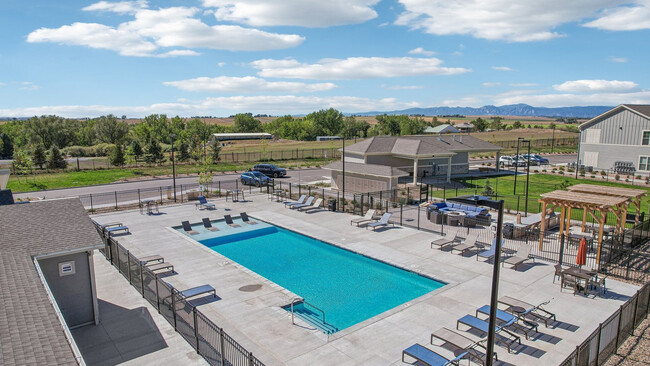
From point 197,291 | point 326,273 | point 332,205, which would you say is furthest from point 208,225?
point 197,291

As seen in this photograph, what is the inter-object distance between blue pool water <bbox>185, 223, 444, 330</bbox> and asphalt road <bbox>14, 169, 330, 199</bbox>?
68.7 ft

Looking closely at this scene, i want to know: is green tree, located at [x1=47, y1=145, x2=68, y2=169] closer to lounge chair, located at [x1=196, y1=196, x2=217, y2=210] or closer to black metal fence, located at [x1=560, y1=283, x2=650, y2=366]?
lounge chair, located at [x1=196, y1=196, x2=217, y2=210]

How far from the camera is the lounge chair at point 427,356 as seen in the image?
1004 cm

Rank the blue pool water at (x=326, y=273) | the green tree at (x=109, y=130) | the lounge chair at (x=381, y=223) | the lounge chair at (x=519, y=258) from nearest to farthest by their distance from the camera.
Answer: the blue pool water at (x=326, y=273) → the lounge chair at (x=519, y=258) → the lounge chair at (x=381, y=223) → the green tree at (x=109, y=130)

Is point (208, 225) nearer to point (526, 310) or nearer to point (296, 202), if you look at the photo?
point (296, 202)

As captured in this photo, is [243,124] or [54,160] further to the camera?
[243,124]

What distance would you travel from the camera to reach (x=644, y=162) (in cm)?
4434

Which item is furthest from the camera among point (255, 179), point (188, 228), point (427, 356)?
point (255, 179)

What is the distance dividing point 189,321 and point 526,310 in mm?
10530

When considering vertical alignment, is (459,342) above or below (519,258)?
below

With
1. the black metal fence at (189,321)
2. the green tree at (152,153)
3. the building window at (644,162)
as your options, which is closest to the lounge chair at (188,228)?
the black metal fence at (189,321)

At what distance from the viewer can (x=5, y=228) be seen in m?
12.4

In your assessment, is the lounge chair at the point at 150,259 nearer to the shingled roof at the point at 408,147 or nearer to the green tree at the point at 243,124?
the shingled roof at the point at 408,147

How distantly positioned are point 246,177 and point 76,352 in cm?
3535
